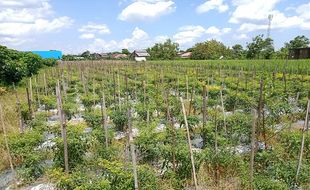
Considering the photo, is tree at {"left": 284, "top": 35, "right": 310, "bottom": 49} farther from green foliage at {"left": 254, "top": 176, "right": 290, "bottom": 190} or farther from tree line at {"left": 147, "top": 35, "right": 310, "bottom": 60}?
green foliage at {"left": 254, "top": 176, "right": 290, "bottom": 190}

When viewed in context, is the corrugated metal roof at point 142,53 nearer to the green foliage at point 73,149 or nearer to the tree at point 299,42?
the tree at point 299,42

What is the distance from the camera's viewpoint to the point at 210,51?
2117 inches

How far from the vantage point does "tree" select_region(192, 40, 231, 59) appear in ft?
175

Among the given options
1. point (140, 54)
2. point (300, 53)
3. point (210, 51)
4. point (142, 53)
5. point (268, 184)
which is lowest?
point (268, 184)

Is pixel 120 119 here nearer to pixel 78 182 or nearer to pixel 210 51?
pixel 78 182

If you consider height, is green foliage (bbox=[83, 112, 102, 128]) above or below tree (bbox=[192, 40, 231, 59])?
below

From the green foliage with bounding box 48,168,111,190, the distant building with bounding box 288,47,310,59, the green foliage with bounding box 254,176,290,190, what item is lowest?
the green foliage with bounding box 254,176,290,190

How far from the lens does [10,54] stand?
15.8 meters

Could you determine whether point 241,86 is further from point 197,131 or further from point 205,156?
point 205,156

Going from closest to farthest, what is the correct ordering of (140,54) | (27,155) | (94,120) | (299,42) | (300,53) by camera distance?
(27,155) < (94,120) < (300,53) < (299,42) < (140,54)

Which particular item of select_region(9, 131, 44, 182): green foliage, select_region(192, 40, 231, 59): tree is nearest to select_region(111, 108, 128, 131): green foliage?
select_region(9, 131, 44, 182): green foliage

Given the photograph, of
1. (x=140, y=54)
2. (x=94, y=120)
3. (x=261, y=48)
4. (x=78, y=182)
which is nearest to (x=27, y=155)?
(x=78, y=182)

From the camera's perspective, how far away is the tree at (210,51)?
53.4 metres

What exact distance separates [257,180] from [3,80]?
45.2 feet
